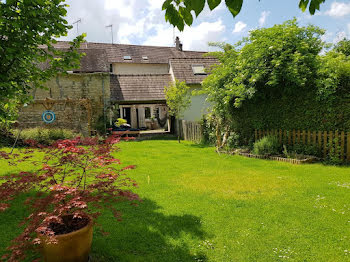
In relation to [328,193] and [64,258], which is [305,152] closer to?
[328,193]

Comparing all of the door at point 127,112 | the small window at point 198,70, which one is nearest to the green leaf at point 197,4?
the small window at point 198,70

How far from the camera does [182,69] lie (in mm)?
19891

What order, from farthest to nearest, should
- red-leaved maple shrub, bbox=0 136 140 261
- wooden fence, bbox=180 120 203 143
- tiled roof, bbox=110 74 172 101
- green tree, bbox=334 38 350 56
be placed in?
tiled roof, bbox=110 74 172 101, wooden fence, bbox=180 120 203 143, green tree, bbox=334 38 350 56, red-leaved maple shrub, bbox=0 136 140 261

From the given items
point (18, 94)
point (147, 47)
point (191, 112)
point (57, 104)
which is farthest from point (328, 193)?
point (147, 47)

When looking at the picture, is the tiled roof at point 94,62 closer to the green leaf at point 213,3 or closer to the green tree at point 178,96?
the green tree at point 178,96

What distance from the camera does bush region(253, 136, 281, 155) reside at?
30.5ft

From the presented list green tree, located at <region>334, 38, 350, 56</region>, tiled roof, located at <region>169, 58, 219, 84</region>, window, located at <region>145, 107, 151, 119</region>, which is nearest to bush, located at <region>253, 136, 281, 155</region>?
green tree, located at <region>334, 38, 350, 56</region>

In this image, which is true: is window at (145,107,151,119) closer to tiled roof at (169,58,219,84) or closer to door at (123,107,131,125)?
door at (123,107,131,125)

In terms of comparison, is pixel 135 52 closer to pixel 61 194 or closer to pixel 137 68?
pixel 137 68

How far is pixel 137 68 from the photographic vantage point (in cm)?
2867

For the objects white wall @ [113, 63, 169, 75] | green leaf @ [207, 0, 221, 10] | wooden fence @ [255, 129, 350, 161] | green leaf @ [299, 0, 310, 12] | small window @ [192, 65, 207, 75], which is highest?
white wall @ [113, 63, 169, 75]

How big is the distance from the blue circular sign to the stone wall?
10.1 inches

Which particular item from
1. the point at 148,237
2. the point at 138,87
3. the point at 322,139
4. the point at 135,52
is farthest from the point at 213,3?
the point at 135,52

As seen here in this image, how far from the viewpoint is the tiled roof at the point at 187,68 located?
1922 centimetres
